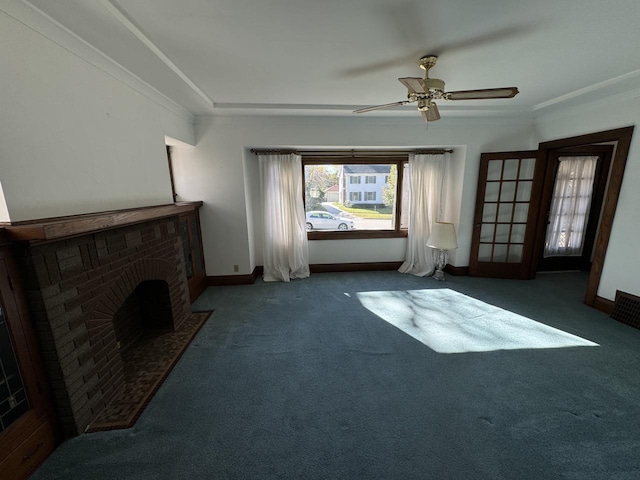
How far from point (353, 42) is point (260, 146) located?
213cm

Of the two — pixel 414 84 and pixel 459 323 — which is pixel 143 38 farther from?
pixel 459 323

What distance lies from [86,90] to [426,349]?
3377 mm

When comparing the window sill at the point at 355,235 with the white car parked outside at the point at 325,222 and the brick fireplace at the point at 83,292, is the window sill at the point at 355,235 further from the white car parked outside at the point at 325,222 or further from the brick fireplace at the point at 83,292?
the brick fireplace at the point at 83,292

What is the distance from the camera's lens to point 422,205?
163 inches

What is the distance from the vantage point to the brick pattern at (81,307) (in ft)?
4.44

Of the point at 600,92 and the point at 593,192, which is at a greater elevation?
the point at 600,92

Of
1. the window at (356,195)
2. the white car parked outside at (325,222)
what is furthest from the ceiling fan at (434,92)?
the white car parked outside at (325,222)

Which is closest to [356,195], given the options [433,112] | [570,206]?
[433,112]

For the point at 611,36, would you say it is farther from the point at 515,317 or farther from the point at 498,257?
the point at 498,257

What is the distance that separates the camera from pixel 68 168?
5.11 ft

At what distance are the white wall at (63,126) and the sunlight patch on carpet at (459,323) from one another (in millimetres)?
2854

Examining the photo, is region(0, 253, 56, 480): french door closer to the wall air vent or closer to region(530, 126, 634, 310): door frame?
the wall air vent

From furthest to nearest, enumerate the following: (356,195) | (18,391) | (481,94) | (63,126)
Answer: (356,195) → (481,94) → (63,126) → (18,391)

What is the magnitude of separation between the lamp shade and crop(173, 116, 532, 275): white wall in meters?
0.36
